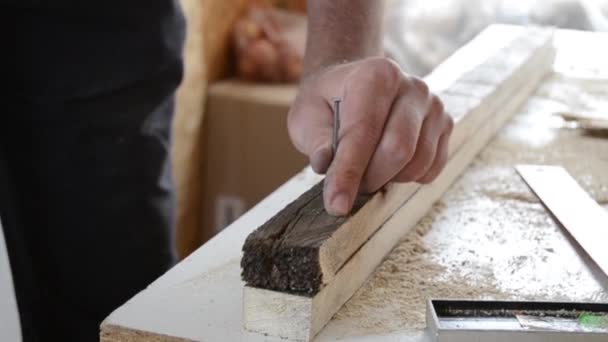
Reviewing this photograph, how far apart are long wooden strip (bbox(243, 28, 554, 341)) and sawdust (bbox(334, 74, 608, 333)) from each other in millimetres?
13

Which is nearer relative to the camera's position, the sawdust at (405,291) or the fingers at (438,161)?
the sawdust at (405,291)

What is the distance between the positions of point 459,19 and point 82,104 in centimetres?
155

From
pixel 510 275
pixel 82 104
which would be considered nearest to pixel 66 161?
pixel 82 104

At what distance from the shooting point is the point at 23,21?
1453 millimetres

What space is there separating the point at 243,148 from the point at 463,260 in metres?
1.89

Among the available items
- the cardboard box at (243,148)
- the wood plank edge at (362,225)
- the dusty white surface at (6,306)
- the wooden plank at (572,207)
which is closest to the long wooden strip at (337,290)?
the wood plank edge at (362,225)

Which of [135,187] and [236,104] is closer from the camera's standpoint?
[135,187]

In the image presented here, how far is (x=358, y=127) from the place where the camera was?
988mm

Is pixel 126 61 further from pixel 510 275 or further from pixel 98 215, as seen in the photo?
pixel 510 275

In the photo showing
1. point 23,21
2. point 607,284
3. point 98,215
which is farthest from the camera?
point 98,215

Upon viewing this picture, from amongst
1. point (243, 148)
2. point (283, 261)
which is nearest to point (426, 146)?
point (283, 261)

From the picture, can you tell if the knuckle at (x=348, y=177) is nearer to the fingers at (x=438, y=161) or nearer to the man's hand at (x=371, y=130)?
the man's hand at (x=371, y=130)

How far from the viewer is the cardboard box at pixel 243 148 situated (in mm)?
2828

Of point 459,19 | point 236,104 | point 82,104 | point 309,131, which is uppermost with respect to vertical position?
point 309,131
